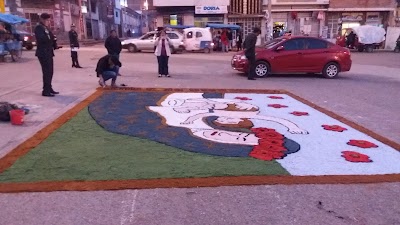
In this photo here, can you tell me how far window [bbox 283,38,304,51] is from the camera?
1348cm

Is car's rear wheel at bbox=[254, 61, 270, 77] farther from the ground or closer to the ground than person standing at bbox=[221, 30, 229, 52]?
closer to the ground

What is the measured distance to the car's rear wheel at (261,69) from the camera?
44.2 feet

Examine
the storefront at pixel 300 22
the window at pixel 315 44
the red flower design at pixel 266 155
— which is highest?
the storefront at pixel 300 22

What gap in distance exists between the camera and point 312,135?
234 inches

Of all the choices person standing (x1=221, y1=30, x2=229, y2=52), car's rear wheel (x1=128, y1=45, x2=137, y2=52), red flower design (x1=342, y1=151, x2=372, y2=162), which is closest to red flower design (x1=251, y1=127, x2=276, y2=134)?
red flower design (x1=342, y1=151, x2=372, y2=162)

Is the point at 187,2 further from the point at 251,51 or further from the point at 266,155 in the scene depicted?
the point at 266,155

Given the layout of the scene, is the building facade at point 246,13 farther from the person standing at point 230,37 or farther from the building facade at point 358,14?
the building facade at point 358,14

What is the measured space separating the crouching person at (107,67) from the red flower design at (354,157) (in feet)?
22.8

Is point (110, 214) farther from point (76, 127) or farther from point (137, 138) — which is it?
point (76, 127)

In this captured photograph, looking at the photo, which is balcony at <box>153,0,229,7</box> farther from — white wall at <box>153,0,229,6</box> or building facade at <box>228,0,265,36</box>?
building facade at <box>228,0,265,36</box>

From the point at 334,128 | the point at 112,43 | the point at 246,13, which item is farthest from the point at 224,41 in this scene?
the point at 334,128

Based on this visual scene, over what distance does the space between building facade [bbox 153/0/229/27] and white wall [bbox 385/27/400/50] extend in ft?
47.6

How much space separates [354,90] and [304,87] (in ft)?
4.87

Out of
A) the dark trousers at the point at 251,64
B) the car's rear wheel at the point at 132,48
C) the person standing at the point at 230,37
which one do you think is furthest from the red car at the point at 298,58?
the person standing at the point at 230,37
